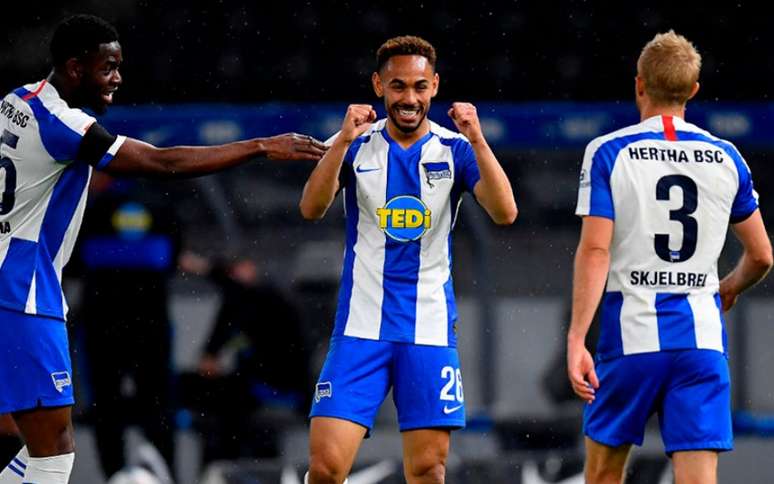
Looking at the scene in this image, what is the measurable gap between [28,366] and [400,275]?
1.20 metres

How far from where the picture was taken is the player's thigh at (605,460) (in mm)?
4445

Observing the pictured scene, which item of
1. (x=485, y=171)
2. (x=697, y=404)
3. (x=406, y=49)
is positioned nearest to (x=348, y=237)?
(x=485, y=171)

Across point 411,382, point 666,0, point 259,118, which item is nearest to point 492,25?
A: point 666,0

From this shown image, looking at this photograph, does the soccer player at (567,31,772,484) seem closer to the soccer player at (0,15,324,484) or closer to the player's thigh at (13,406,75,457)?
the soccer player at (0,15,324,484)

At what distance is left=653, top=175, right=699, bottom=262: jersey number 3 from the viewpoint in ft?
14.4

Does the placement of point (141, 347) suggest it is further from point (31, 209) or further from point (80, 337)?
point (31, 209)

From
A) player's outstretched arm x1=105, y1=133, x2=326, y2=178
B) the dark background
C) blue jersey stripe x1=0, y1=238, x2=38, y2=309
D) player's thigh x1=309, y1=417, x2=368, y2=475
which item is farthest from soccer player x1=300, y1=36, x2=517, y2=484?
the dark background

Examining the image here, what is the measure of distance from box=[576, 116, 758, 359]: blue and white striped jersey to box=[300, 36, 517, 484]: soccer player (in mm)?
500

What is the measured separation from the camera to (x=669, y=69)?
4.44m

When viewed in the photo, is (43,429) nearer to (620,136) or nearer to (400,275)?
(400,275)

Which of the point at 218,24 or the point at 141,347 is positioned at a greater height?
the point at 218,24

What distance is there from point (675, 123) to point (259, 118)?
4.44 meters

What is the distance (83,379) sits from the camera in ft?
25.9

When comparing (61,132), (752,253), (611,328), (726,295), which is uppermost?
(61,132)
